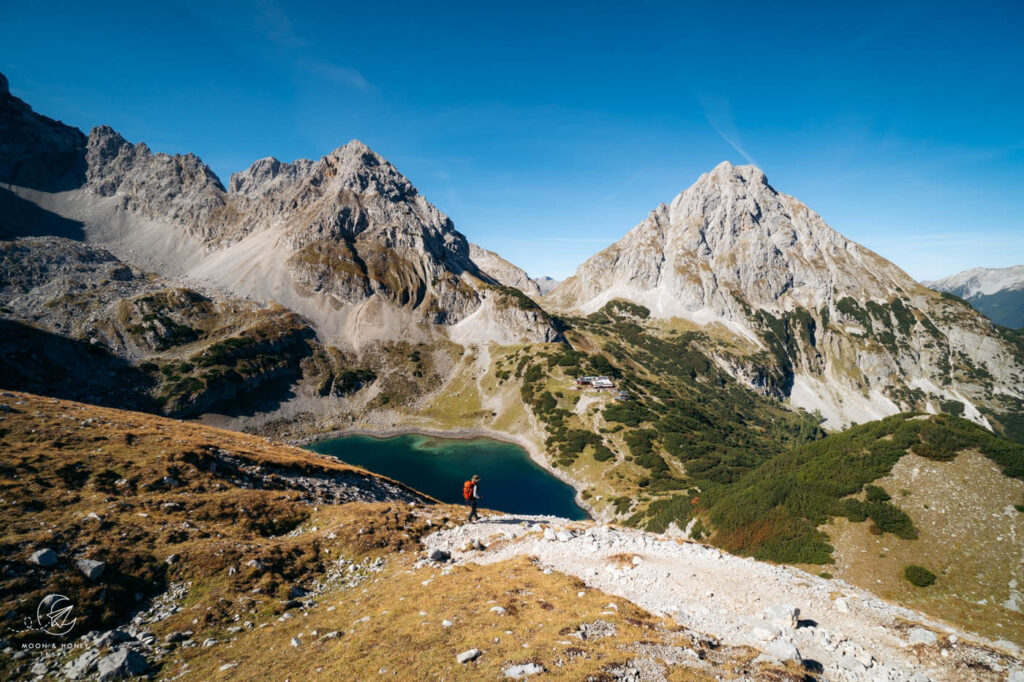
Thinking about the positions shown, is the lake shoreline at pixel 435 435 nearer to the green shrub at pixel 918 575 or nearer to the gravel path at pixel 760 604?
the green shrub at pixel 918 575

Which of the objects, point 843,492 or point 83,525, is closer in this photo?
point 83,525

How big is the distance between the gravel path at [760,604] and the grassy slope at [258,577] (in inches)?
71.3

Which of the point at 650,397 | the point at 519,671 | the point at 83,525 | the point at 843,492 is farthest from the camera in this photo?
the point at 650,397

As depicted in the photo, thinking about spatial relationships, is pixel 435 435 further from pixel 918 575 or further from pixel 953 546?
pixel 953 546

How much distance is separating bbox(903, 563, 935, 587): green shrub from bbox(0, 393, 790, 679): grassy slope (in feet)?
110

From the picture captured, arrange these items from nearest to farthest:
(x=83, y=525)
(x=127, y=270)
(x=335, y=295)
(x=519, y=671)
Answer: (x=519, y=671), (x=83, y=525), (x=127, y=270), (x=335, y=295)

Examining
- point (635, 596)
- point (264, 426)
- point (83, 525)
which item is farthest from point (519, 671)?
point (264, 426)

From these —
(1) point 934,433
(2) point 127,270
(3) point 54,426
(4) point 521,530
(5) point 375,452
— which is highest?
(2) point 127,270

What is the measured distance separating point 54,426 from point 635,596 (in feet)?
125

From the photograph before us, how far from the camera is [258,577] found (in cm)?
1734

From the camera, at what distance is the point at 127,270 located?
167875 mm

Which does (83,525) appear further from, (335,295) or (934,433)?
(335,295)

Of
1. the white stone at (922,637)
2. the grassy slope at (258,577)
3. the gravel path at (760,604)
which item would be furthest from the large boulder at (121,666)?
the white stone at (922,637)

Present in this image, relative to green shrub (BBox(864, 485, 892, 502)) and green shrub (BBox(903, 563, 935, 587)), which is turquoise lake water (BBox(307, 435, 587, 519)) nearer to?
green shrub (BBox(864, 485, 892, 502))
